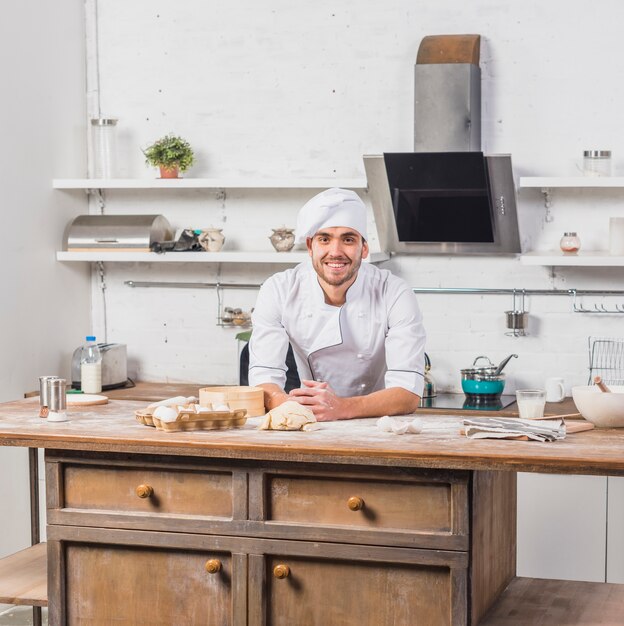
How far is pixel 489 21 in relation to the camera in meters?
5.34

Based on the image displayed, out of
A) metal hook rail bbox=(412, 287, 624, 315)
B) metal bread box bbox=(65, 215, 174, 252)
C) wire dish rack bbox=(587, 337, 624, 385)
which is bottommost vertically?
wire dish rack bbox=(587, 337, 624, 385)

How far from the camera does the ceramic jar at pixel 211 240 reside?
5539 millimetres

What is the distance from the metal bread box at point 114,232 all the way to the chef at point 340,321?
1.89 m

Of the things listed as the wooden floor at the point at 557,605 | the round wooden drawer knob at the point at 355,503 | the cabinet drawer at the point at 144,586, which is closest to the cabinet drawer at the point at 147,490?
the cabinet drawer at the point at 144,586

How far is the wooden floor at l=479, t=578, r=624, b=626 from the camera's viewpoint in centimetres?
281

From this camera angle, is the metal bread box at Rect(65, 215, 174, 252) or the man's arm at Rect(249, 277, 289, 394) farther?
the metal bread box at Rect(65, 215, 174, 252)

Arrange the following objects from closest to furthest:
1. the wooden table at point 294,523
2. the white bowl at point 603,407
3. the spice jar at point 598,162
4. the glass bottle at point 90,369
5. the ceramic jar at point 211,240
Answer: the wooden table at point 294,523
the white bowl at point 603,407
the spice jar at point 598,162
the glass bottle at point 90,369
the ceramic jar at point 211,240

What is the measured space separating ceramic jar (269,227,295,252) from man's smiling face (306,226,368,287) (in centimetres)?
179

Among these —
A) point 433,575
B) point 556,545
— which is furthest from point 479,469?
point 556,545

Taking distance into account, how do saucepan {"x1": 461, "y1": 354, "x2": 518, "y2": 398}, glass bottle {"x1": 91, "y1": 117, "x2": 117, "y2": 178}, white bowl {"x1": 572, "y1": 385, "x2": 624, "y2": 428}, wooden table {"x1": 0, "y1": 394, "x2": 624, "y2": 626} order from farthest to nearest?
glass bottle {"x1": 91, "y1": 117, "x2": 117, "y2": 178} → saucepan {"x1": 461, "y1": 354, "x2": 518, "y2": 398} → white bowl {"x1": 572, "y1": 385, "x2": 624, "y2": 428} → wooden table {"x1": 0, "y1": 394, "x2": 624, "y2": 626}

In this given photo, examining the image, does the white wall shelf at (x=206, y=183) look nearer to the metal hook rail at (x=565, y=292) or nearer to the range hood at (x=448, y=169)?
the range hood at (x=448, y=169)

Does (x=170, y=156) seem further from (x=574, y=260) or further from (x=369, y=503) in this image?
(x=369, y=503)

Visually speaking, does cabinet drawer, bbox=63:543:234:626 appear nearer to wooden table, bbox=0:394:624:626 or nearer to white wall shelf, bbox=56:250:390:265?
wooden table, bbox=0:394:624:626

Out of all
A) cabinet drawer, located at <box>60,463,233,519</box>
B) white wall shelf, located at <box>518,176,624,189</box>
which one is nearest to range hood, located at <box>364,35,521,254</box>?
white wall shelf, located at <box>518,176,624,189</box>
